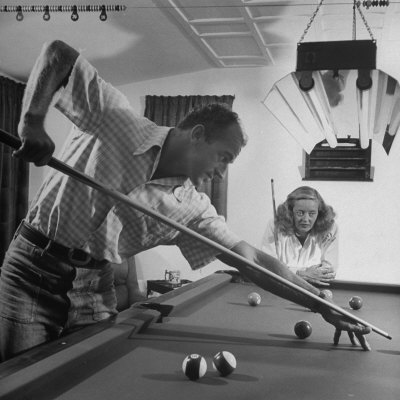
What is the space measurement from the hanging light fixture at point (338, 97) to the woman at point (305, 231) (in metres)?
0.62

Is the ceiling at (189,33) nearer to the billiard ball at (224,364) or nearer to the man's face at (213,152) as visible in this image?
the man's face at (213,152)

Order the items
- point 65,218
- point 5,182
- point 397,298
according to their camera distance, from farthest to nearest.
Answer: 1. point 5,182
2. point 397,298
3. point 65,218

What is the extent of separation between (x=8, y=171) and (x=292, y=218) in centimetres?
236

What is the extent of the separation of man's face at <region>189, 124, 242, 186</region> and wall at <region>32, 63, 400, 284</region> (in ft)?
9.32

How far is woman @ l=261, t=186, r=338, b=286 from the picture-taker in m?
3.80

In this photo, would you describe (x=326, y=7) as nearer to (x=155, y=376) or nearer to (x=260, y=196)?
(x=260, y=196)

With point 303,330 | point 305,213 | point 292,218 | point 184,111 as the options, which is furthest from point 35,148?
point 184,111

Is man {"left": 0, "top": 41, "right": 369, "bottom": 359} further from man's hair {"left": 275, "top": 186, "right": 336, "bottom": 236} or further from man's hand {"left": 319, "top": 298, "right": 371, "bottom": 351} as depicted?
man's hair {"left": 275, "top": 186, "right": 336, "bottom": 236}

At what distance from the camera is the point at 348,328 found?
1550 millimetres

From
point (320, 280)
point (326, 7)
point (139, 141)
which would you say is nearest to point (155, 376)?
point (139, 141)

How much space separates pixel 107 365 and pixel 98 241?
2.07 feet

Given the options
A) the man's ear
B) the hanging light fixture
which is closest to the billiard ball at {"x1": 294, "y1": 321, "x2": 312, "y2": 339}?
the man's ear

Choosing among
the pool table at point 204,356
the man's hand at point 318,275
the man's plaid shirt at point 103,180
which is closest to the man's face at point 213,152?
the man's plaid shirt at point 103,180

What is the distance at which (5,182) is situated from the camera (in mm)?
4535
